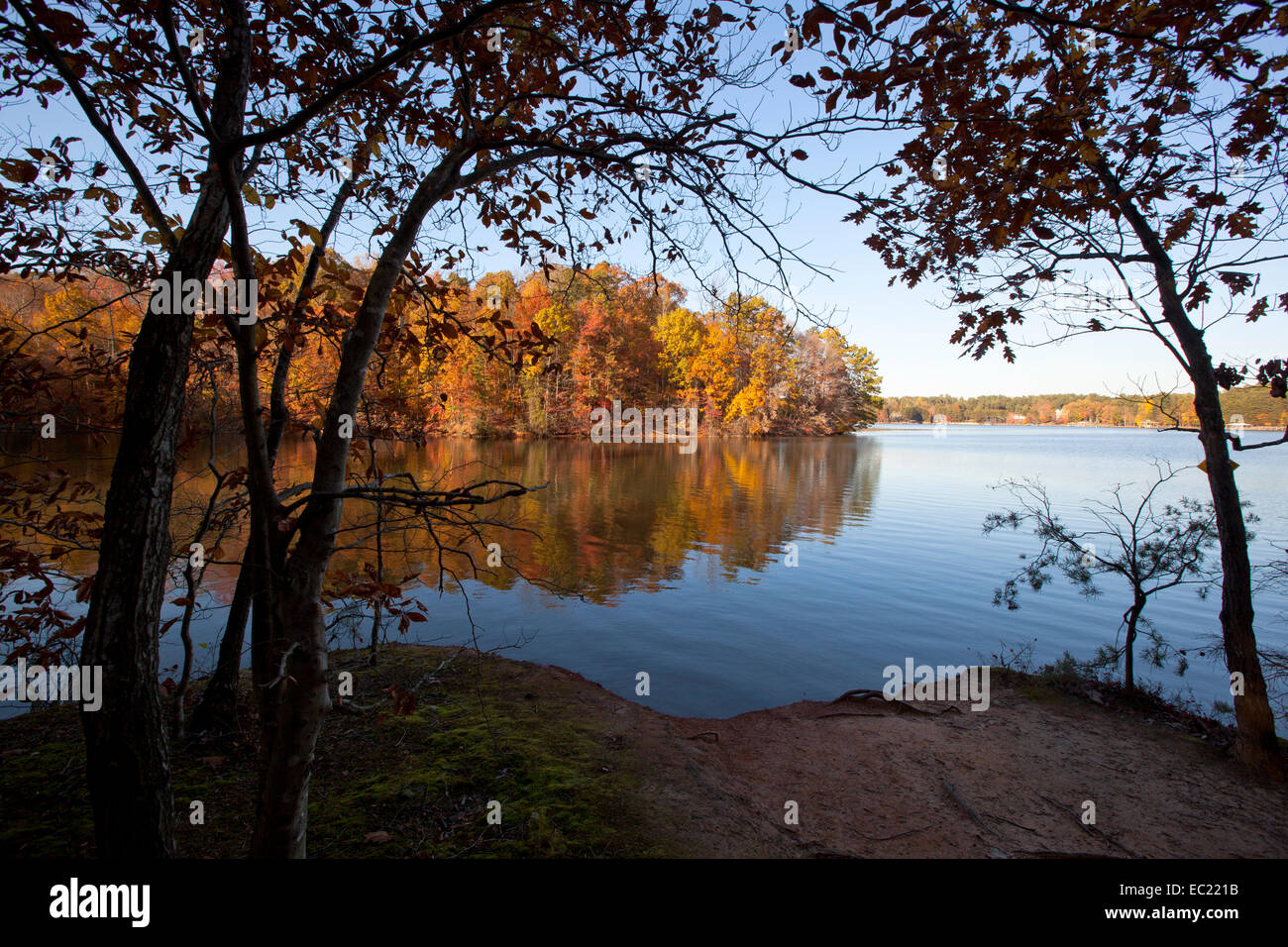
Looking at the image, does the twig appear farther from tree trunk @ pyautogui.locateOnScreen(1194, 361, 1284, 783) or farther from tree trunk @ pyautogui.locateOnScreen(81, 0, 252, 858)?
tree trunk @ pyautogui.locateOnScreen(81, 0, 252, 858)

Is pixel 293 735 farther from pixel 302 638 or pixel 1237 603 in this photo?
pixel 1237 603

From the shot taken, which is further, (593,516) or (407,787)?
(593,516)

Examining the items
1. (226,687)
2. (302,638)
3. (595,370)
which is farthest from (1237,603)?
(595,370)

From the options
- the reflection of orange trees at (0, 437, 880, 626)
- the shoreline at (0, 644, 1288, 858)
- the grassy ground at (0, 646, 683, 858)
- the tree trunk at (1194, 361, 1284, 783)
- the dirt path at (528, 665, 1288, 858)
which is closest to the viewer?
the grassy ground at (0, 646, 683, 858)

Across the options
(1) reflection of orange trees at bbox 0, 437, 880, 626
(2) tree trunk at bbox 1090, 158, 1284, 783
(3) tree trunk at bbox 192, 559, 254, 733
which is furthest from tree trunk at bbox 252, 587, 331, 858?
(2) tree trunk at bbox 1090, 158, 1284, 783

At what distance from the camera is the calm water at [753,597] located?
784 cm

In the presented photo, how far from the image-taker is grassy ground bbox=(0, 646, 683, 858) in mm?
3305

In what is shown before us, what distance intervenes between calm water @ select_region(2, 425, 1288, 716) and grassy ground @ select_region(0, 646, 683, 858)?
134cm

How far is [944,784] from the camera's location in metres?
4.75

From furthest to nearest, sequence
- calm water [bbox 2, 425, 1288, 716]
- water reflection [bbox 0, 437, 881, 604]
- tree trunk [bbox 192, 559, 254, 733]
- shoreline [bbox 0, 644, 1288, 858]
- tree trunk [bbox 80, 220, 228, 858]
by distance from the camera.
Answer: water reflection [bbox 0, 437, 881, 604], calm water [bbox 2, 425, 1288, 716], tree trunk [bbox 192, 559, 254, 733], shoreline [bbox 0, 644, 1288, 858], tree trunk [bbox 80, 220, 228, 858]

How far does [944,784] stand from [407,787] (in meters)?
4.13

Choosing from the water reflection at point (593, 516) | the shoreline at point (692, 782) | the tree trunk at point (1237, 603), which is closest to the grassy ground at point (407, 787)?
the shoreline at point (692, 782)
